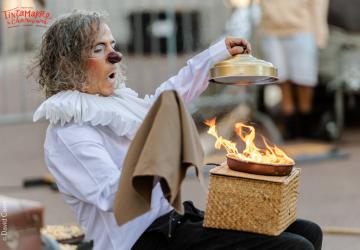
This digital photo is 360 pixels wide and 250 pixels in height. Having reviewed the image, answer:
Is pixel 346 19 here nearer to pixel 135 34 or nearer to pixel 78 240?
pixel 135 34

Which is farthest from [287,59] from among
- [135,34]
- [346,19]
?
[135,34]

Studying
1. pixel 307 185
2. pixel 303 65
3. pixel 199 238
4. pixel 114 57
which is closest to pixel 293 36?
pixel 303 65

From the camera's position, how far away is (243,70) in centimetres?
309

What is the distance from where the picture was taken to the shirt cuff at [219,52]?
130 inches

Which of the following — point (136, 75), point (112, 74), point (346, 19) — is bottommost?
point (136, 75)

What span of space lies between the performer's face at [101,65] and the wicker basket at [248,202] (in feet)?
1.75

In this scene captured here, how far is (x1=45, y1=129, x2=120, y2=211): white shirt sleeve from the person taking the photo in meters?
2.77

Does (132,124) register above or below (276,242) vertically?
above

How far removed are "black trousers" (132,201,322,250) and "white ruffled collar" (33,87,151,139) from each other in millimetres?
359

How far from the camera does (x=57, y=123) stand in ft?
9.71

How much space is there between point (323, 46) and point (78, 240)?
4.84 metres

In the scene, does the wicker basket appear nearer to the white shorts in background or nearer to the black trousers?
the black trousers

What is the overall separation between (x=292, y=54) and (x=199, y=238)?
209 inches

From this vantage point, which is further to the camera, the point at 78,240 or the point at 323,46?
the point at 323,46
